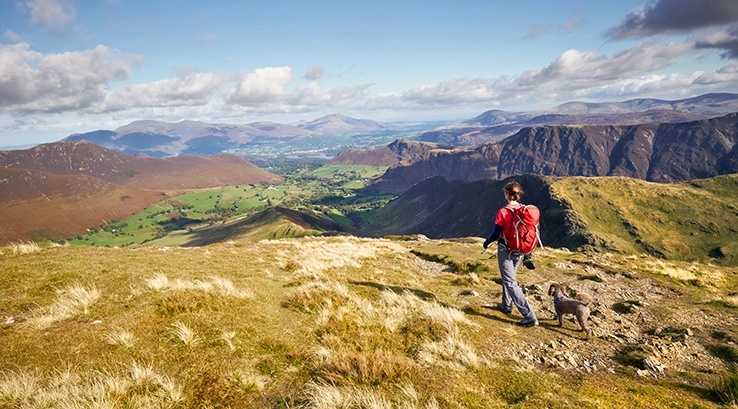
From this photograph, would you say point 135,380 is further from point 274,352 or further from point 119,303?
point 119,303

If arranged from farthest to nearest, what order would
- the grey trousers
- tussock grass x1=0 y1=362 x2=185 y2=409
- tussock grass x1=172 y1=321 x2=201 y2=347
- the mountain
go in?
the mountain
the grey trousers
tussock grass x1=172 y1=321 x2=201 y2=347
tussock grass x1=0 y1=362 x2=185 y2=409

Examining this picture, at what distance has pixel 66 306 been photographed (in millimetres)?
8781

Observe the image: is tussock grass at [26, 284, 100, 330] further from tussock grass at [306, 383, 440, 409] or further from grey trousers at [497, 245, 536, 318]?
grey trousers at [497, 245, 536, 318]

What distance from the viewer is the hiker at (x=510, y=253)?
10.2 meters

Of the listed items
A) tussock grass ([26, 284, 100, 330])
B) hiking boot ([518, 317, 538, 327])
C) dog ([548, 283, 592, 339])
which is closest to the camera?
tussock grass ([26, 284, 100, 330])

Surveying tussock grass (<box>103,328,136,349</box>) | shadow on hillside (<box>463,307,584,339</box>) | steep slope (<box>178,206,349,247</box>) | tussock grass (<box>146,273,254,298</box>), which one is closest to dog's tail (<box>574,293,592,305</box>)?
shadow on hillside (<box>463,307,584,339</box>)

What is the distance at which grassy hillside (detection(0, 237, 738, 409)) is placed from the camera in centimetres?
571

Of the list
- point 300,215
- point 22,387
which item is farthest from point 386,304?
point 300,215

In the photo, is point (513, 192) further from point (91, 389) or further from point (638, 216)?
point (638, 216)

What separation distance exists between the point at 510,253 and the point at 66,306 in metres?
13.7

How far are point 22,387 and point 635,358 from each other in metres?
13.1

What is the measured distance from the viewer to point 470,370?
7.01 meters

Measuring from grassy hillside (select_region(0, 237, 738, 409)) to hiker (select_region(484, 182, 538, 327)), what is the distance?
2.01ft

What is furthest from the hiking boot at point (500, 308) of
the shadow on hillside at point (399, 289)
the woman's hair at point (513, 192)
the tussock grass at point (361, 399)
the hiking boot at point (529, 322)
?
the tussock grass at point (361, 399)
